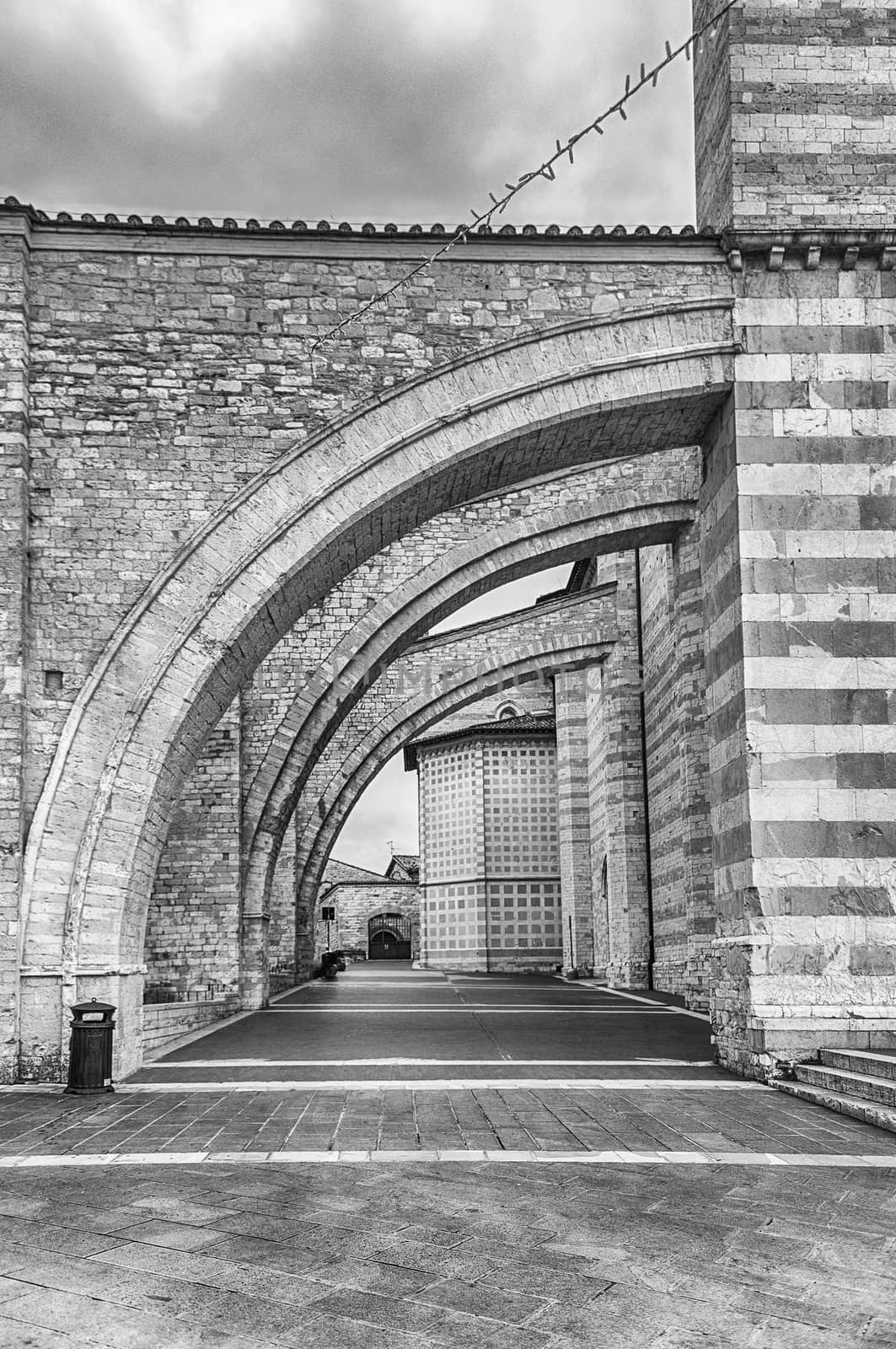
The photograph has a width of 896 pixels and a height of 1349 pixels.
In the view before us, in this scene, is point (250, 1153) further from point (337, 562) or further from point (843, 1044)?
point (337, 562)

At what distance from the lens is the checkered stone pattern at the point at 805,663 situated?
27.0 ft

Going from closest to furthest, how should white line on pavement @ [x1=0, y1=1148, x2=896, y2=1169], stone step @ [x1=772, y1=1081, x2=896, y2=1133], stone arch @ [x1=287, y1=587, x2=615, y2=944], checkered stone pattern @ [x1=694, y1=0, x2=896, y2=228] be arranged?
white line on pavement @ [x1=0, y1=1148, x2=896, y2=1169] → stone step @ [x1=772, y1=1081, x2=896, y2=1133] → checkered stone pattern @ [x1=694, y1=0, x2=896, y2=228] → stone arch @ [x1=287, y1=587, x2=615, y2=944]

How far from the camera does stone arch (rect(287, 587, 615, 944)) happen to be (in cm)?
1994

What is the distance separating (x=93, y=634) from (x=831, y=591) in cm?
525

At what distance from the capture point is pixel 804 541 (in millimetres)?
8789

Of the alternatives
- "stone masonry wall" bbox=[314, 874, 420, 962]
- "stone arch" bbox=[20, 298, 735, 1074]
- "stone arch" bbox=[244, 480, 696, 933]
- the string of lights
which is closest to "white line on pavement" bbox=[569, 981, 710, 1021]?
"stone arch" bbox=[244, 480, 696, 933]

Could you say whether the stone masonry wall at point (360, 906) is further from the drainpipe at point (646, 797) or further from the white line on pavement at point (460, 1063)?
the white line on pavement at point (460, 1063)

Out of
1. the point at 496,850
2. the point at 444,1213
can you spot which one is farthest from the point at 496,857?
the point at 444,1213

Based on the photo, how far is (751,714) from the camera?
27.9ft

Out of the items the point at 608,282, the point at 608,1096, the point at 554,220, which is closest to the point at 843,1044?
the point at 608,1096

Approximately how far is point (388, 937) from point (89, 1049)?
114 ft

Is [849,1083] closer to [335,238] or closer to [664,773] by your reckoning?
[335,238]

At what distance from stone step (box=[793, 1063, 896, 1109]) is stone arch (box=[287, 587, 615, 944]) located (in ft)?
40.1

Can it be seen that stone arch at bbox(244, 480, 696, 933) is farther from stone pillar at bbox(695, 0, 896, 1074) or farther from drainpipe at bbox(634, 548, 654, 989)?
stone pillar at bbox(695, 0, 896, 1074)
